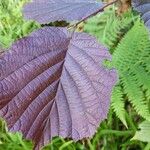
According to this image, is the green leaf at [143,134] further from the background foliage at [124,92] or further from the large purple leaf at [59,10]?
the large purple leaf at [59,10]

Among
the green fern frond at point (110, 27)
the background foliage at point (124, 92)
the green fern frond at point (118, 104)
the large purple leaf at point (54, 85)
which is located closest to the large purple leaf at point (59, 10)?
the large purple leaf at point (54, 85)

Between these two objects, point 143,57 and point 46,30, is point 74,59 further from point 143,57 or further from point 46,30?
point 143,57

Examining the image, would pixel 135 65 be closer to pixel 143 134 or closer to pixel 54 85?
pixel 143 134

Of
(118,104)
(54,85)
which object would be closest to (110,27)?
(118,104)

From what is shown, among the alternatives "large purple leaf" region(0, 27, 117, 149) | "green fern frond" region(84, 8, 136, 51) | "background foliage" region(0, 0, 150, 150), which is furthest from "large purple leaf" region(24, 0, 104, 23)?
"green fern frond" region(84, 8, 136, 51)

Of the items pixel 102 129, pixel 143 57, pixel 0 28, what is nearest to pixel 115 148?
pixel 102 129
